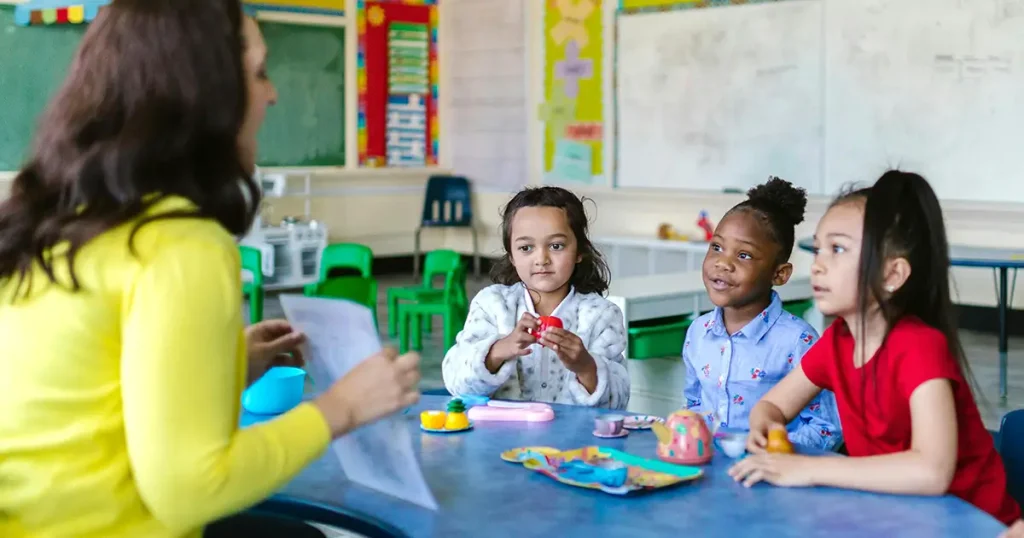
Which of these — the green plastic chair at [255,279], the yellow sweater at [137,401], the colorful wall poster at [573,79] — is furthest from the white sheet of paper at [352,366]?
the colorful wall poster at [573,79]

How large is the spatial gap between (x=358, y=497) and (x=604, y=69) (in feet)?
23.8

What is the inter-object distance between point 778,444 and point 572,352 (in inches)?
20.6

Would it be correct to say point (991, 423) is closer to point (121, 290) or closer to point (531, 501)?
point (531, 501)

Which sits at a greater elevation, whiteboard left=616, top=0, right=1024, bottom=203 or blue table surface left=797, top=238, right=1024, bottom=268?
whiteboard left=616, top=0, right=1024, bottom=203

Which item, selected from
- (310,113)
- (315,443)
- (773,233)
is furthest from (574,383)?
(310,113)

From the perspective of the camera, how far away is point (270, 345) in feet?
4.91

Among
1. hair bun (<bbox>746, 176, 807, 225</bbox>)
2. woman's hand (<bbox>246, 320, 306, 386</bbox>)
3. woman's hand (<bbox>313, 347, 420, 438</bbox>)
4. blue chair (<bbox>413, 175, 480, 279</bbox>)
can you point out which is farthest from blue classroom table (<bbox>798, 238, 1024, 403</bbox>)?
blue chair (<bbox>413, 175, 480, 279</bbox>)

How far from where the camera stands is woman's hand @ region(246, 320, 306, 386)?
150cm

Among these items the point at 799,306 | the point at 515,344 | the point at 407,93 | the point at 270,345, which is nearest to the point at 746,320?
the point at 515,344

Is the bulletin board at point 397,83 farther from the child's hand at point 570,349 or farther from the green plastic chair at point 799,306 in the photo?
the child's hand at point 570,349

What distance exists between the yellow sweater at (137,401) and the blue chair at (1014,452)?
3.65 feet

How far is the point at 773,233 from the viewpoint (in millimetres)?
2426

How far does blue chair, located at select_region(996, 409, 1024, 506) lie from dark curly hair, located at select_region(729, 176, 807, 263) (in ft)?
2.37

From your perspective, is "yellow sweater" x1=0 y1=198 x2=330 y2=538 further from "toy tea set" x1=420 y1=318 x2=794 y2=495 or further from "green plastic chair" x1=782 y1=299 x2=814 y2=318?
"green plastic chair" x1=782 y1=299 x2=814 y2=318
